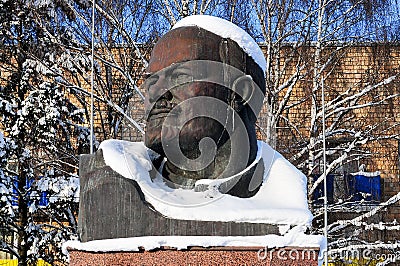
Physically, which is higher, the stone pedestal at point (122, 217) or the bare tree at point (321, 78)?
the bare tree at point (321, 78)

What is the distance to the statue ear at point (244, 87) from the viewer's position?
3.62 m

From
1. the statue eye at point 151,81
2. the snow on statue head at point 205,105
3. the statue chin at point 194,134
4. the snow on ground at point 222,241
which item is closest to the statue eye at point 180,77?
the snow on statue head at point 205,105

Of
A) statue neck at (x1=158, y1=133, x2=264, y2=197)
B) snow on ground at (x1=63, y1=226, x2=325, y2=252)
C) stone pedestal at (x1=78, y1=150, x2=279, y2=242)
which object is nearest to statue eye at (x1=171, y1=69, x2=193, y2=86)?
statue neck at (x1=158, y1=133, x2=264, y2=197)

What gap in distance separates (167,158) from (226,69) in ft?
1.96

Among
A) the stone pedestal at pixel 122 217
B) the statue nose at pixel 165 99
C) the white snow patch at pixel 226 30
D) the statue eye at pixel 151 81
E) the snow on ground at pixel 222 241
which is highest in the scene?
the white snow patch at pixel 226 30

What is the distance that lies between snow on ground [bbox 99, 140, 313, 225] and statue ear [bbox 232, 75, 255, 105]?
0.35m

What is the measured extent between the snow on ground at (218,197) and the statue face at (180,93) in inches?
7.8

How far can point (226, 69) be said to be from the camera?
3.60m

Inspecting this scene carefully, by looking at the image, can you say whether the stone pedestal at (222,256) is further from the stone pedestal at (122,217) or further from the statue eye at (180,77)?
the statue eye at (180,77)

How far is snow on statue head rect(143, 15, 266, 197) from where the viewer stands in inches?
137

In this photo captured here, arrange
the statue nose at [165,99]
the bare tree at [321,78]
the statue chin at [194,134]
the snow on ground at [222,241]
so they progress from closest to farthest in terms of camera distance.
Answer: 1. the snow on ground at [222,241]
2. the statue chin at [194,134]
3. the statue nose at [165,99]
4. the bare tree at [321,78]

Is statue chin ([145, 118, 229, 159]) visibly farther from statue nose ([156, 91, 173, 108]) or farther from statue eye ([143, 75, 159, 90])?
statue eye ([143, 75, 159, 90])

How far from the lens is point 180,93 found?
354 centimetres

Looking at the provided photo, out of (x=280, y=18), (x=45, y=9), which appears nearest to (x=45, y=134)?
(x=45, y=9)
